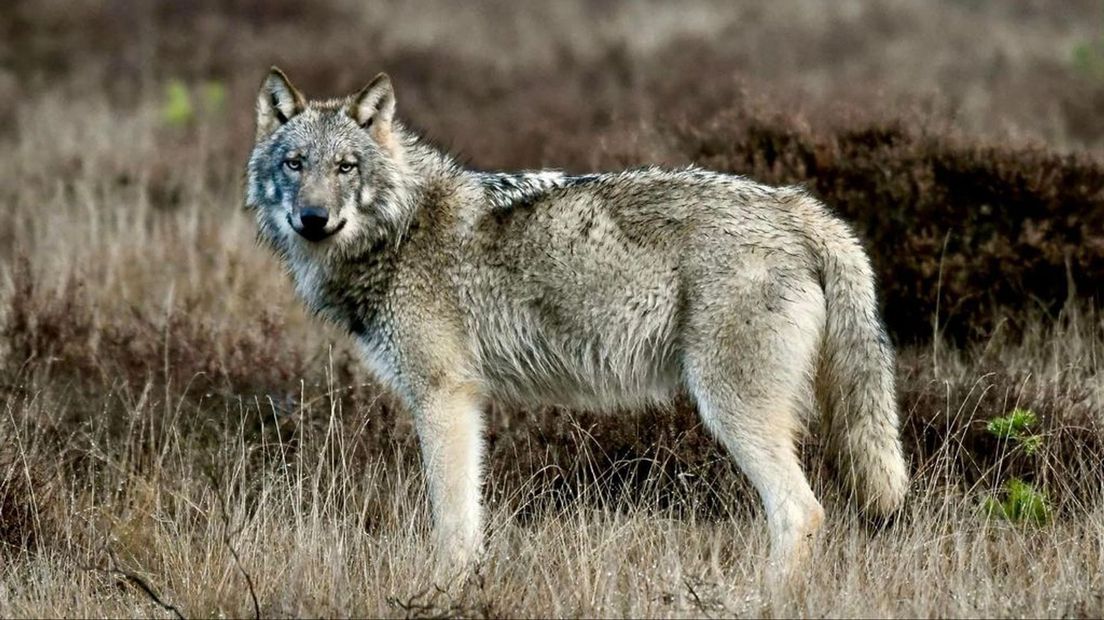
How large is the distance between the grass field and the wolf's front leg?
5.9 inches

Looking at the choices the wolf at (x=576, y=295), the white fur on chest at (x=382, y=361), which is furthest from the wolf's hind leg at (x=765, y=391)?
the white fur on chest at (x=382, y=361)

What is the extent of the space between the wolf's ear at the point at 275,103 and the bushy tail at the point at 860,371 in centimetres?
224

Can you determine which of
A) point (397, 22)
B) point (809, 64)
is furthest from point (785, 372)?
point (397, 22)

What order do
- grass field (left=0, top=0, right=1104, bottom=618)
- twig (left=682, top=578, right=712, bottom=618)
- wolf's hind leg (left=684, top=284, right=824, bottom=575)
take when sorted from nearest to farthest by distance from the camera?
twig (left=682, top=578, right=712, bottom=618)
grass field (left=0, top=0, right=1104, bottom=618)
wolf's hind leg (left=684, top=284, right=824, bottom=575)

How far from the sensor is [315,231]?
16.6ft

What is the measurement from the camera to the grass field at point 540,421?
4.45 meters

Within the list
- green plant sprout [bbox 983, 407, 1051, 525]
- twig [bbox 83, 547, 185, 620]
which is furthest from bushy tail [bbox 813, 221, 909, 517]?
twig [bbox 83, 547, 185, 620]

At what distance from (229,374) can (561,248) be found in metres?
2.38

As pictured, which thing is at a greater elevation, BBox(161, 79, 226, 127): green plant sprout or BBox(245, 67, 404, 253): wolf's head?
BBox(245, 67, 404, 253): wolf's head

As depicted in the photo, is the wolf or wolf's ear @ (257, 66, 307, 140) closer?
the wolf

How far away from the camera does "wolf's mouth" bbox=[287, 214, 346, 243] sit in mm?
5059

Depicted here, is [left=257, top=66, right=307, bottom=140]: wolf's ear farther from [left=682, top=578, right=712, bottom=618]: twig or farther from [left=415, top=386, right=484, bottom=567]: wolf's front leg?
[left=682, top=578, right=712, bottom=618]: twig

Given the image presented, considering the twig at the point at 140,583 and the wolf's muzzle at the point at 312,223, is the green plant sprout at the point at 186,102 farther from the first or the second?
the twig at the point at 140,583

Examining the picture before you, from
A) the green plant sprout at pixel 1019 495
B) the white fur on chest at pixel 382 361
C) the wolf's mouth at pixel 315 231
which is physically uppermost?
→ the wolf's mouth at pixel 315 231
